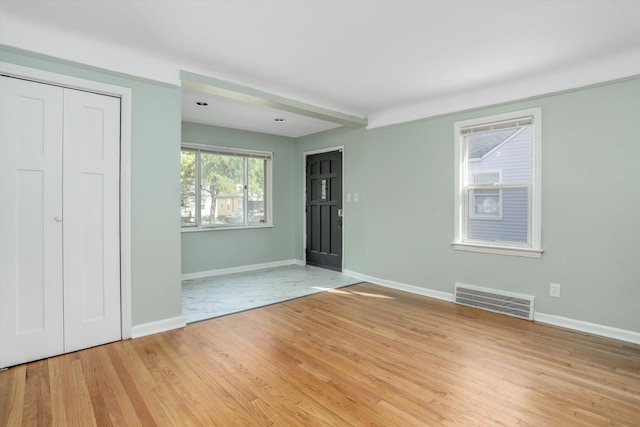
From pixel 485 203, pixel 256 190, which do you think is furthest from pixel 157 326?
pixel 485 203

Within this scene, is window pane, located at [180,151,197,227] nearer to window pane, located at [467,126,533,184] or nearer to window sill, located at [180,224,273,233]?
window sill, located at [180,224,273,233]

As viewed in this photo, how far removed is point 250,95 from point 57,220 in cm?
213

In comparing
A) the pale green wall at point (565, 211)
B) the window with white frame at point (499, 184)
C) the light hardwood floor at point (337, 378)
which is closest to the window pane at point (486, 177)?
the window with white frame at point (499, 184)

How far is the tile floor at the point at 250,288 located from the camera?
152 inches

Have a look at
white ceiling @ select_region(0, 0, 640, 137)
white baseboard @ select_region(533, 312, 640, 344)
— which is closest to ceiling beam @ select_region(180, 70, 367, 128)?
white ceiling @ select_region(0, 0, 640, 137)

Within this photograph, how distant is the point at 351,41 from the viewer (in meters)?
2.72

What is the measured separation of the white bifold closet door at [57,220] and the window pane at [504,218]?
383 centimetres

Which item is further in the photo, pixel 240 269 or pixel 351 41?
pixel 240 269

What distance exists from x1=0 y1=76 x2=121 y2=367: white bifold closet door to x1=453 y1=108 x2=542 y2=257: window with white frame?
3.72 metres

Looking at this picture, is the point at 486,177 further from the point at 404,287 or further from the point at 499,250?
the point at 404,287

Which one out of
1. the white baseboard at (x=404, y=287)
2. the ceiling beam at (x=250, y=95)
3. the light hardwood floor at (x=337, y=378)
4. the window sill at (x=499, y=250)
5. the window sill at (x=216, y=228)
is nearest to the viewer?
the light hardwood floor at (x=337, y=378)

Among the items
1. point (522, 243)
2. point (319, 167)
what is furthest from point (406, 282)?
point (319, 167)

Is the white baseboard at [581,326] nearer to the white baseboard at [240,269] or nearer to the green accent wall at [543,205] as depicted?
the green accent wall at [543,205]

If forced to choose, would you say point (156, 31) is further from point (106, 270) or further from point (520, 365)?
point (520, 365)
